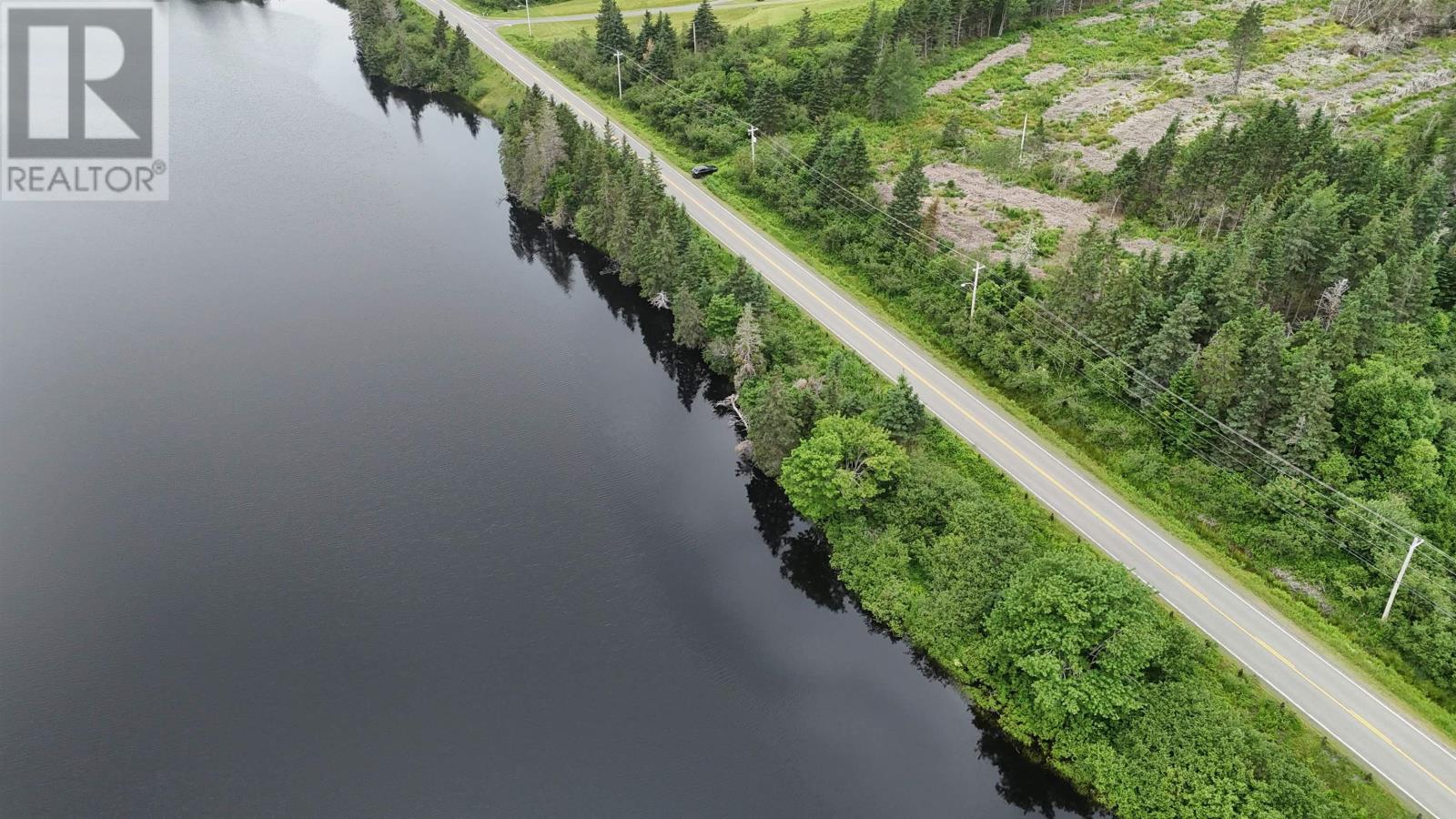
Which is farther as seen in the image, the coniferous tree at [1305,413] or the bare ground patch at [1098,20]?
the bare ground patch at [1098,20]

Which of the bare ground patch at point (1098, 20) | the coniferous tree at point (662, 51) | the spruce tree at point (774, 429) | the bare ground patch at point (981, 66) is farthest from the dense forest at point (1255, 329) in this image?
the bare ground patch at point (1098, 20)

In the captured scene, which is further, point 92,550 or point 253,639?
point 92,550

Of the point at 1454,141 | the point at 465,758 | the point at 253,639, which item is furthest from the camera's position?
the point at 1454,141

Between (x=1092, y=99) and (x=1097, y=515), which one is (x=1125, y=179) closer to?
(x=1092, y=99)

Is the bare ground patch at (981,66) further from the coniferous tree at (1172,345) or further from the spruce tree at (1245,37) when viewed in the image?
the coniferous tree at (1172,345)

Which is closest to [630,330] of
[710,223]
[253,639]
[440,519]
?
[710,223]

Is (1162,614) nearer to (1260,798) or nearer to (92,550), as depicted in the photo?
(1260,798)

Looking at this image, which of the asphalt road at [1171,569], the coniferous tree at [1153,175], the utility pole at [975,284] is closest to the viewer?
the asphalt road at [1171,569]
